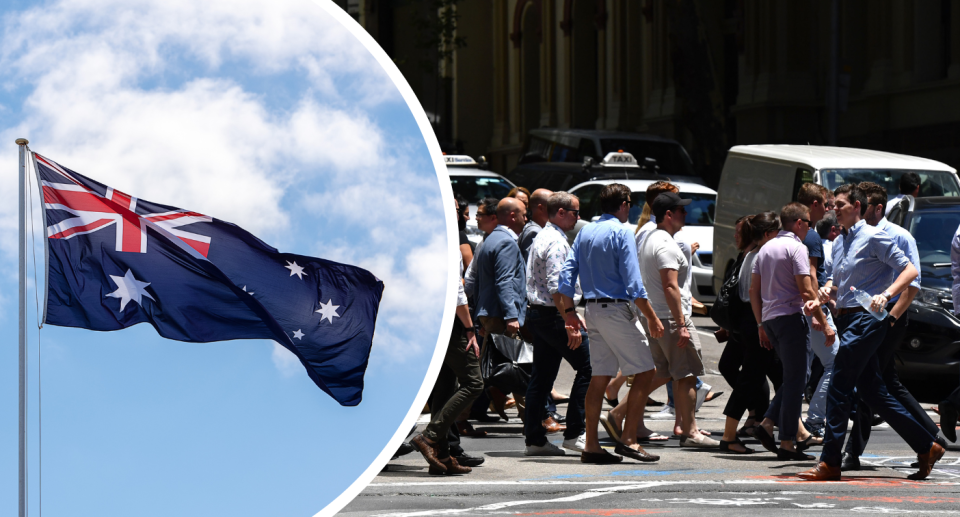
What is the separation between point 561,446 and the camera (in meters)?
9.01

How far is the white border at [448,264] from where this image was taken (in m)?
4.20

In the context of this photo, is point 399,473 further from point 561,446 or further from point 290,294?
point 290,294

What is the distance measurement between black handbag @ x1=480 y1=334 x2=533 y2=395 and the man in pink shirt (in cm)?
176

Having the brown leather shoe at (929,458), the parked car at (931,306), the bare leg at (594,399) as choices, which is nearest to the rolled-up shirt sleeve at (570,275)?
the bare leg at (594,399)

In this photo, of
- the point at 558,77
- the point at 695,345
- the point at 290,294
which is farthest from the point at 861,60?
the point at 290,294

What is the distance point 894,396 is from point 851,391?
74 cm

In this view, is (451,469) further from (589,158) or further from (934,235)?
(589,158)

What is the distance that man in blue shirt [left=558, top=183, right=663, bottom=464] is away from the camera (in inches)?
313

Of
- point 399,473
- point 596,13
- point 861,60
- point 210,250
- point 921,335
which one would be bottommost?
point 399,473

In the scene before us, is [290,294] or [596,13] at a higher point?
[596,13]

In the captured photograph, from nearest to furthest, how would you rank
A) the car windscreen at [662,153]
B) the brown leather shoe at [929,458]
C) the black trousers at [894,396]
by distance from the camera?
the brown leather shoe at [929,458], the black trousers at [894,396], the car windscreen at [662,153]

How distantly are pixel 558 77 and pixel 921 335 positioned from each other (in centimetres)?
3425

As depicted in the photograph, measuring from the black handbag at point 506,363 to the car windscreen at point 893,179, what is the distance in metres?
7.23

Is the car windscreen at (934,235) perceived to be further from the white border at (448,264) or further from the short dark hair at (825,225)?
the white border at (448,264)
